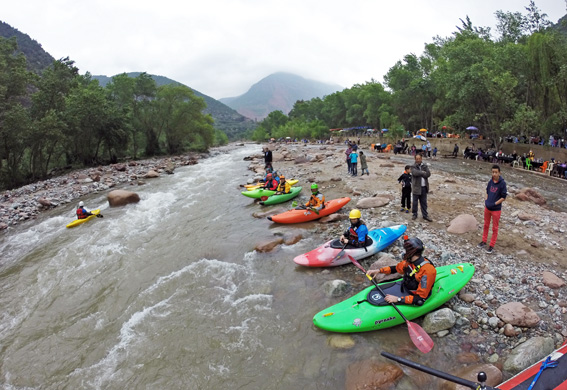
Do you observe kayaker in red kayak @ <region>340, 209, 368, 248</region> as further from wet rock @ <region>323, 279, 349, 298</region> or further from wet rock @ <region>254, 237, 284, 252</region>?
wet rock @ <region>254, 237, 284, 252</region>

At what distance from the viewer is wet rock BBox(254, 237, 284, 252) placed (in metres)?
8.38

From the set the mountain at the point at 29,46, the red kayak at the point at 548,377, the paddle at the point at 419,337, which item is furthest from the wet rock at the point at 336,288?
the mountain at the point at 29,46

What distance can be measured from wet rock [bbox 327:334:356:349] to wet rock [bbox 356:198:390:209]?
18.6 feet

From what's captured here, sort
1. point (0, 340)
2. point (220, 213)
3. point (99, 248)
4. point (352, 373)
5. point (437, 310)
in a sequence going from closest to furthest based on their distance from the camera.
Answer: point (352, 373) → point (437, 310) → point (0, 340) → point (99, 248) → point (220, 213)

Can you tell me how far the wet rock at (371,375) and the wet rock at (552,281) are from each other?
3321 mm

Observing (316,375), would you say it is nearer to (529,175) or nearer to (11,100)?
(529,175)

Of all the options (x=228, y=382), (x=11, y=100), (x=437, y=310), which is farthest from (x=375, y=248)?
(x=11, y=100)

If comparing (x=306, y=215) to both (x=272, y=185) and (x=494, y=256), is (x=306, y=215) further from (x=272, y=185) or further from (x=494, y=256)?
(x=494, y=256)

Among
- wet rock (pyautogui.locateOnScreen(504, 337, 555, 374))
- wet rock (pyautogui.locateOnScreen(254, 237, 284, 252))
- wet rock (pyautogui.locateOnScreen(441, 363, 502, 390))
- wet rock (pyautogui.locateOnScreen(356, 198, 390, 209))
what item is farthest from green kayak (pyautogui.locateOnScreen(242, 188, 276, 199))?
wet rock (pyautogui.locateOnScreen(504, 337, 555, 374))

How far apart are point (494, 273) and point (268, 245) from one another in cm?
525

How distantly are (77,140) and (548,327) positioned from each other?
111 feet

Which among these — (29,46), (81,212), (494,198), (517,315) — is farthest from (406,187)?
(29,46)

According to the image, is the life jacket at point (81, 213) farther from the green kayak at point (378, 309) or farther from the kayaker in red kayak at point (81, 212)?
the green kayak at point (378, 309)

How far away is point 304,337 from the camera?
5125 mm
